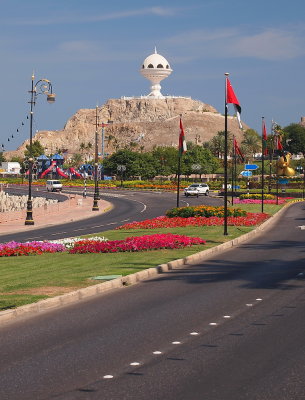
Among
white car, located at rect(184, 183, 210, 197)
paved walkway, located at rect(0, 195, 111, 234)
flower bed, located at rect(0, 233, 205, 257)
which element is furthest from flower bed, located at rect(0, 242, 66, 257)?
white car, located at rect(184, 183, 210, 197)

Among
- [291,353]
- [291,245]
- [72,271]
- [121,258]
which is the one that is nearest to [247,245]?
[291,245]

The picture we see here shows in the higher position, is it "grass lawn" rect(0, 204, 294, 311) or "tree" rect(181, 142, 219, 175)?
"tree" rect(181, 142, 219, 175)

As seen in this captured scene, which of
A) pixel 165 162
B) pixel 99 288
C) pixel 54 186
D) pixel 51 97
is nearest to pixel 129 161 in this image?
pixel 165 162

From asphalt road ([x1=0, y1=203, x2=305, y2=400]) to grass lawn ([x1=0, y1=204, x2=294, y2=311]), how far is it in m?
1.12

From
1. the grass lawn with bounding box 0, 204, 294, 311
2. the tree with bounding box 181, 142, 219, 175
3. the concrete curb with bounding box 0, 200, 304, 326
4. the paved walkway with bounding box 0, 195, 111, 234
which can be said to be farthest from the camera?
the tree with bounding box 181, 142, 219, 175

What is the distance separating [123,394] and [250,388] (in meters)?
1.43

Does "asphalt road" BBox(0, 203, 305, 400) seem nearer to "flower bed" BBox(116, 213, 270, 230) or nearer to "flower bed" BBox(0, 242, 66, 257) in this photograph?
"flower bed" BBox(0, 242, 66, 257)

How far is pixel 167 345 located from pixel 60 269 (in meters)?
10.8

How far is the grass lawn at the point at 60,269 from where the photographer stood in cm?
1717

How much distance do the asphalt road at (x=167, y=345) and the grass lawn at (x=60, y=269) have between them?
112cm

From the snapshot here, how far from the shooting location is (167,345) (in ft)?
38.3

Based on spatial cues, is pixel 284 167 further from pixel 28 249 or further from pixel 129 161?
pixel 28 249

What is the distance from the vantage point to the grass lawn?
56.3 ft

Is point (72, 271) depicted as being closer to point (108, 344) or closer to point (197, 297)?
point (197, 297)
